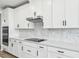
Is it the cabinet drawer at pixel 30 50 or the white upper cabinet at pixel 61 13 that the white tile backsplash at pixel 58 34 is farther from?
the cabinet drawer at pixel 30 50

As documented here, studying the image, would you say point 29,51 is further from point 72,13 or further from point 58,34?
point 72,13

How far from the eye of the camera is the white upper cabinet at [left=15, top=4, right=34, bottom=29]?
11.5 ft

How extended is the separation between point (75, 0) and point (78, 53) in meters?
Answer: 1.26

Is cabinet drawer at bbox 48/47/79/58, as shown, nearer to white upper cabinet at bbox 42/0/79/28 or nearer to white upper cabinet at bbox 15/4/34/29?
white upper cabinet at bbox 42/0/79/28

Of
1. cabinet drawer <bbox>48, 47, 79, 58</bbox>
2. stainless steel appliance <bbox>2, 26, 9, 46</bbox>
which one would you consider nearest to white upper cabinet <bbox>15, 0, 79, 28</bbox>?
cabinet drawer <bbox>48, 47, 79, 58</bbox>

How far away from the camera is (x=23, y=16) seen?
3.82m

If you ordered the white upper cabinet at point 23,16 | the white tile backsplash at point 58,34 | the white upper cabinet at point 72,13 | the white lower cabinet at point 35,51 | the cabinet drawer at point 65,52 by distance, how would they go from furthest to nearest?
1. the white upper cabinet at point 23,16
2. the white tile backsplash at point 58,34
3. the white upper cabinet at point 72,13
4. the white lower cabinet at point 35,51
5. the cabinet drawer at point 65,52

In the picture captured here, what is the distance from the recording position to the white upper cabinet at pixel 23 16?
3.49m

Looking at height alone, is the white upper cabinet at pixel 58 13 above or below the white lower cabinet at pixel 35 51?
above

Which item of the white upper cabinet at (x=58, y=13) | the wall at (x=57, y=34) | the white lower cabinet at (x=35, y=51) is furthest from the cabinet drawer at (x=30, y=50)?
the white upper cabinet at (x=58, y=13)

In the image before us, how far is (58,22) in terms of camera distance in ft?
7.79

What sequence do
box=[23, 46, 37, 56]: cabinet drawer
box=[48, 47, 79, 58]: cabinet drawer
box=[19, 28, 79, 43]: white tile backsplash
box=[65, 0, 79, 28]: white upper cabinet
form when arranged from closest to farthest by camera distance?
box=[48, 47, 79, 58]: cabinet drawer < box=[65, 0, 79, 28]: white upper cabinet < box=[19, 28, 79, 43]: white tile backsplash < box=[23, 46, 37, 56]: cabinet drawer

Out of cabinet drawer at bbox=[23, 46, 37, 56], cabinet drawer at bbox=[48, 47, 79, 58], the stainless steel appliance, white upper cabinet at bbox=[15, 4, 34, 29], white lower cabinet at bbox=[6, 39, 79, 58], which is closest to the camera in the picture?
cabinet drawer at bbox=[48, 47, 79, 58]

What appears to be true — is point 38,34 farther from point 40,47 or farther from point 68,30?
point 68,30
